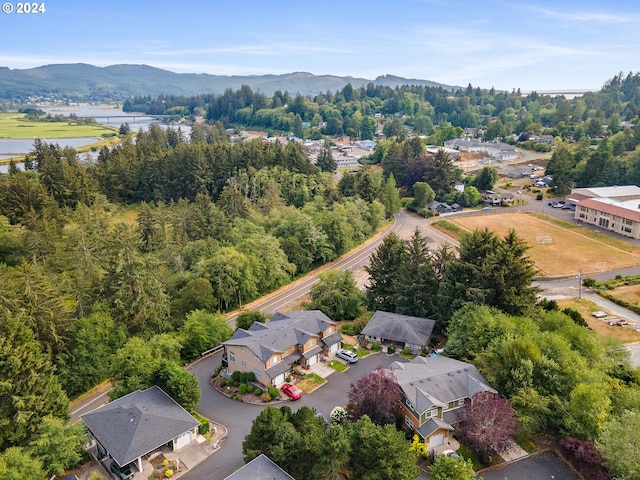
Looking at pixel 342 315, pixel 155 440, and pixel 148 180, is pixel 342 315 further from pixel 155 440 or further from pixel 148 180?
pixel 148 180

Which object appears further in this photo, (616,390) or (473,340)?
(473,340)

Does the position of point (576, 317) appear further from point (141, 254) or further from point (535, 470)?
point (141, 254)

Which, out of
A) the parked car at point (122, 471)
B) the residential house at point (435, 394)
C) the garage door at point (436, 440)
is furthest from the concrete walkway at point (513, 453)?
the parked car at point (122, 471)

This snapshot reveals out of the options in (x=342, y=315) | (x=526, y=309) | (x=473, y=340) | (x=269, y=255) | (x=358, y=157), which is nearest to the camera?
(x=473, y=340)

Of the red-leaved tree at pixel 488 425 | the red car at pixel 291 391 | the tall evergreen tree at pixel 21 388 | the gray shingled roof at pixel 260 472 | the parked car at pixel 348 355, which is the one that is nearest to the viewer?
the gray shingled roof at pixel 260 472

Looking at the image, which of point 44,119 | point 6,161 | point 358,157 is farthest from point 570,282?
point 44,119

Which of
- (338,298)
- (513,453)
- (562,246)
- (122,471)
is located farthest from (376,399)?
(562,246)

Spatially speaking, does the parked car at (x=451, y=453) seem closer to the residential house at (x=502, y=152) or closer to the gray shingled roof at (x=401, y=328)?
the gray shingled roof at (x=401, y=328)

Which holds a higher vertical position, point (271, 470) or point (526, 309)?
point (526, 309)
